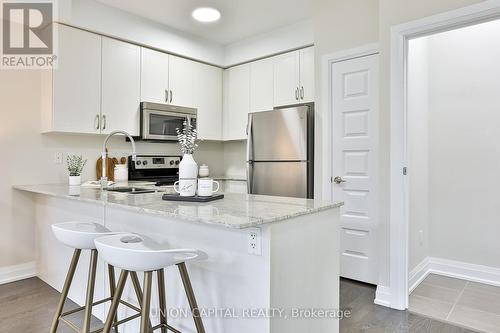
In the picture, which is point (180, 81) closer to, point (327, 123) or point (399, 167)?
point (327, 123)

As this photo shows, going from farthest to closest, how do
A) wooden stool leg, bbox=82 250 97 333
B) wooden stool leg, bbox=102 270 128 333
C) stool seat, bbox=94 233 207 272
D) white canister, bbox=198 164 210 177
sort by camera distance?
white canister, bbox=198 164 210 177
wooden stool leg, bbox=82 250 97 333
wooden stool leg, bbox=102 270 128 333
stool seat, bbox=94 233 207 272

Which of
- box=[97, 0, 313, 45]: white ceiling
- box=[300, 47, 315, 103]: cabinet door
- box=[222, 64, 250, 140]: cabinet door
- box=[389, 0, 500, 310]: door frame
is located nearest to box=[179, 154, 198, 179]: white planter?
box=[389, 0, 500, 310]: door frame

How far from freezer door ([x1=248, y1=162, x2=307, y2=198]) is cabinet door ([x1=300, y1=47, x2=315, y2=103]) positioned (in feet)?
2.77

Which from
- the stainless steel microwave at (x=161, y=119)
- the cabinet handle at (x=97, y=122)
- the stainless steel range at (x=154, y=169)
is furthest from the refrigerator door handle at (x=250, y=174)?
the cabinet handle at (x=97, y=122)

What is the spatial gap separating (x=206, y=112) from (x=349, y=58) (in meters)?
2.03

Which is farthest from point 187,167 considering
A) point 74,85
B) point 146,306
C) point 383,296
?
point 74,85

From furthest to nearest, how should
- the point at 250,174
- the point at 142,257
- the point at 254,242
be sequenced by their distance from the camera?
1. the point at 250,174
2. the point at 254,242
3. the point at 142,257

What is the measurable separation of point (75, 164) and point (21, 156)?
0.52 m

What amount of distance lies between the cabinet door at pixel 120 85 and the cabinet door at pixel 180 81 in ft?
1.41

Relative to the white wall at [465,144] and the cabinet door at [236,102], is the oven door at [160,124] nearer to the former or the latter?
the cabinet door at [236,102]

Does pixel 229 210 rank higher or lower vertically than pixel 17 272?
higher

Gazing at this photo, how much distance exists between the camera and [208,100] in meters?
4.44

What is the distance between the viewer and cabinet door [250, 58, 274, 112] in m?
4.09

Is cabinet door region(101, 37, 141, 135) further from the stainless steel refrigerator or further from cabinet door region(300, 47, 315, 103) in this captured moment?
cabinet door region(300, 47, 315, 103)
